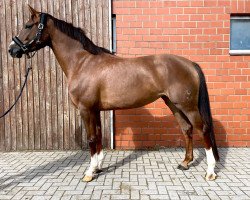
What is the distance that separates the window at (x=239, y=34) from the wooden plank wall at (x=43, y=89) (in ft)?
8.69

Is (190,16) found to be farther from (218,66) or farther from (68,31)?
(68,31)

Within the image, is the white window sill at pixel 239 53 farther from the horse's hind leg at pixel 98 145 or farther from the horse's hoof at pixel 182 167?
the horse's hind leg at pixel 98 145

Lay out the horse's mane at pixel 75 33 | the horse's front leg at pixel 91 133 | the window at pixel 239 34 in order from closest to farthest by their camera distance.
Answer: the horse's front leg at pixel 91 133 → the horse's mane at pixel 75 33 → the window at pixel 239 34

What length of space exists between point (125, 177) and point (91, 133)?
0.83 metres

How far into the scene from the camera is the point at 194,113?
11.3 ft

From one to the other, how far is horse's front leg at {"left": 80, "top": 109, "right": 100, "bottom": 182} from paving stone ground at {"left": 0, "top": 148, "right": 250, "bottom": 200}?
0.43 feet

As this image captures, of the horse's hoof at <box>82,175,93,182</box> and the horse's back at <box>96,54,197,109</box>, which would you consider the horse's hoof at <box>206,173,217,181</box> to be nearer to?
the horse's back at <box>96,54,197,109</box>

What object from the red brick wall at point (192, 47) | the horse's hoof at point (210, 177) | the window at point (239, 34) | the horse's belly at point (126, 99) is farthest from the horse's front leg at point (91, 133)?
the window at point (239, 34)

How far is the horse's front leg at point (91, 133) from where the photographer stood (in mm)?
3474

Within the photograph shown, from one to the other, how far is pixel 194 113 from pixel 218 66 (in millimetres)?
1973

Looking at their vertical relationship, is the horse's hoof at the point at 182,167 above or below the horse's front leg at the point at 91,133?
below

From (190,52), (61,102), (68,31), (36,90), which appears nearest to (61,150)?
(61,102)

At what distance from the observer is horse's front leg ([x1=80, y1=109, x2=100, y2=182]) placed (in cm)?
347

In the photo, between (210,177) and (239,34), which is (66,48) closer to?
(210,177)
